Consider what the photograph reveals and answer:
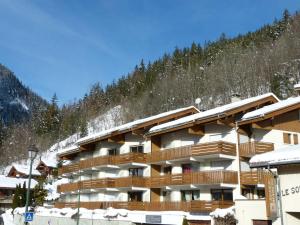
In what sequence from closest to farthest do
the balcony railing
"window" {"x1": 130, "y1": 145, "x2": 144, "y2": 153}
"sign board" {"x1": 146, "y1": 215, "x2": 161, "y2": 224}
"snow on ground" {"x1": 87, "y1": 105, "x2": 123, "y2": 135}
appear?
"sign board" {"x1": 146, "y1": 215, "x2": 161, "y2": 224} < the balcony railing < "window" {"x1": 130, "y1": 145, "x2": 144, "y2": 153} < "snow on ground" {"x1": 87, "y1": 105, "x2": 123, "y2": 135}

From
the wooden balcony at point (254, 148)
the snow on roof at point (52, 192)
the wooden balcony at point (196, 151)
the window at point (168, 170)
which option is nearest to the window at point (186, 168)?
the wooden balcony at point (196, 151)

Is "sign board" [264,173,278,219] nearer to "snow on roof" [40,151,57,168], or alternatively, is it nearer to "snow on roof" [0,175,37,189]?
"snow on roof" [0,175,37,189]

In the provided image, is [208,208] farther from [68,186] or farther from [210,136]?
[68,186]

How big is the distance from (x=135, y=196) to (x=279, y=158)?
2549cm

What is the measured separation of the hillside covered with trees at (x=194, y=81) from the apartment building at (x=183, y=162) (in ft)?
124

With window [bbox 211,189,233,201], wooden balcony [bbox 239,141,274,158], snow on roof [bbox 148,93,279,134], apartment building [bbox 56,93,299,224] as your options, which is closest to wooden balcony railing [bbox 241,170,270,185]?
apartment building [bbox 56,93,299,224]

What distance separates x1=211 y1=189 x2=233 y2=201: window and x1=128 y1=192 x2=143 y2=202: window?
368 inches

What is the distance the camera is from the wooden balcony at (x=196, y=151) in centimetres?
3216

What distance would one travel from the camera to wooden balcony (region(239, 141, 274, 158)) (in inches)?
1226

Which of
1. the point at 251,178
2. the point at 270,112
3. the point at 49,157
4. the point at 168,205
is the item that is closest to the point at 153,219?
the point at 168,205

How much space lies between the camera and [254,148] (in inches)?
1227

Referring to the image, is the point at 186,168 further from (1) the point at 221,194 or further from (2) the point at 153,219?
(2) the point at 153,219

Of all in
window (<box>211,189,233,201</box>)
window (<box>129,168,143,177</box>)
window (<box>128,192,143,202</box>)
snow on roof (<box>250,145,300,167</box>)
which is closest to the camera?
snow on roof (<box>250,145,300,167</box>)

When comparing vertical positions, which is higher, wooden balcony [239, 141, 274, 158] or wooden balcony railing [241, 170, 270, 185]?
wooden balcony [239, 141, 274, 158]
